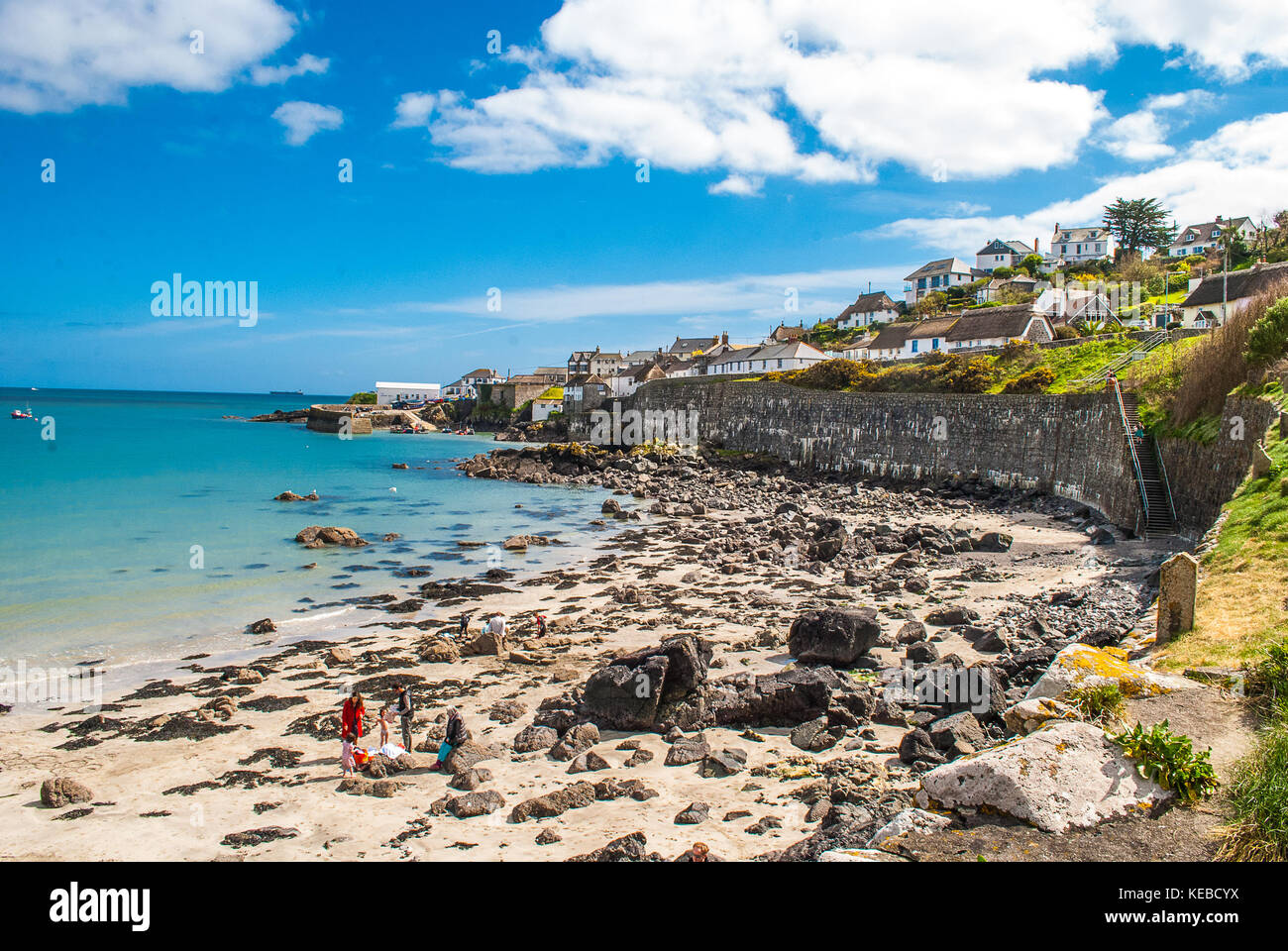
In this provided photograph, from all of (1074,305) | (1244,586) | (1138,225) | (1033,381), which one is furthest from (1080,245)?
(1244,586)

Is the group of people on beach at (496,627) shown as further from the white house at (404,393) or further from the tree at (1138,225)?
the white house at (404,393)

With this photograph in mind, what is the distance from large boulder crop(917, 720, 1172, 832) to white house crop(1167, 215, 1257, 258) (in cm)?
9370

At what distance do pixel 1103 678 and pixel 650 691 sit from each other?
6.90 meters

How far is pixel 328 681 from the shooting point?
1570 cm

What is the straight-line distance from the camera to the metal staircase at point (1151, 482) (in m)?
23.8

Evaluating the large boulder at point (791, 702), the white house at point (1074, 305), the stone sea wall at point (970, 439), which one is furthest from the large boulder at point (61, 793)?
the white house at point (1074, 305)

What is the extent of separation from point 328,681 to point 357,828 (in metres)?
6.84

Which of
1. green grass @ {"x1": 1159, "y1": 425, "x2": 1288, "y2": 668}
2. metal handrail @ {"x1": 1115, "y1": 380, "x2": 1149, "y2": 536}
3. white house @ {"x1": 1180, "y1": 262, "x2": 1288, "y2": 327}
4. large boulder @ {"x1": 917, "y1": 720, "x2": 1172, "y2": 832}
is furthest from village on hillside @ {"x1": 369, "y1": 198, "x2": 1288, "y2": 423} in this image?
large boulder @ {"x1": 917, "y1": 720, "x2": 1172, "y2": 832}

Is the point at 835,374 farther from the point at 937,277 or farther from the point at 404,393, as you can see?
the point at 404,393

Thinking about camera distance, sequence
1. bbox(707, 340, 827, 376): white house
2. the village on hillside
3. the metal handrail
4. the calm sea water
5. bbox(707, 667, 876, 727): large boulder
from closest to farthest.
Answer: bbox(707, 667, 876, 727): large boulder → the calm sea water → the metal handrail → the village on hillside → bbox(707, 340, 827, 376): white house

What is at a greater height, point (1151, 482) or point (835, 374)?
point (835, 374)

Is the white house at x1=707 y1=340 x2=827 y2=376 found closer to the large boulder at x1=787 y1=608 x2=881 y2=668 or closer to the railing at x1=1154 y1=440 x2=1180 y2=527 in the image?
the railing at x1=1154 y1=440 x2=1180 y2=527

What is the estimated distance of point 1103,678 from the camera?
26.5ft

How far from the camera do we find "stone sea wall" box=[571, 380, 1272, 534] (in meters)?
22.9
